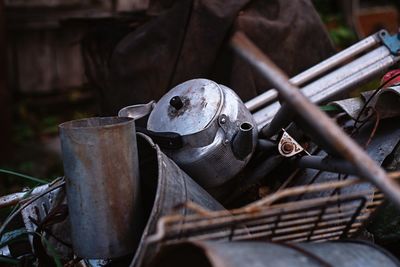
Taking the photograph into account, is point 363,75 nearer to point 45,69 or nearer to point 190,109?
point 190,109

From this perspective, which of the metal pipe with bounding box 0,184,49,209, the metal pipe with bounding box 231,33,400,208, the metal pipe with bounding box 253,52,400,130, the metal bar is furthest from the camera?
the metal pipe with bounding box 253,52,400,130

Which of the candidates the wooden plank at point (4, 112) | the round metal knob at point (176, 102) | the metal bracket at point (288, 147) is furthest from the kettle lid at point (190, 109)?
the wooden plank at point (4, 112)

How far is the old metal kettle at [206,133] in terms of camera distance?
211 cm

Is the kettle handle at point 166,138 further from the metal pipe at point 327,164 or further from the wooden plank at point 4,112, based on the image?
the wooden plank at point 4,112

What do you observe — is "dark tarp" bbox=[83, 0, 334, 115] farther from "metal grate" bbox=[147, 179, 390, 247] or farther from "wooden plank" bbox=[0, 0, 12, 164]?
"wooden plank" bbox=[0, 0, 12, 164]

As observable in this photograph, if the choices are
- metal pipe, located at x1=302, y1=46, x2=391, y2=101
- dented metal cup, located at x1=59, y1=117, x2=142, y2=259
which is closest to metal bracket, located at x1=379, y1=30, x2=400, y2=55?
metal pipe, located at x1=302, y1=46, x2=391, y2=101

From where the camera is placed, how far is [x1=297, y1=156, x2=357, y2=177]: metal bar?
66.1 inches

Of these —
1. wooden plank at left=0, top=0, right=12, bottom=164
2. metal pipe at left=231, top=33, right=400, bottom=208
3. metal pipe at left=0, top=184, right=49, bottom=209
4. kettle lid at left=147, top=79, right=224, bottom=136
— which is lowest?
wooden plank at left=0, top=0, right=12, bottom=164

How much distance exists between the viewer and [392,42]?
119 inches

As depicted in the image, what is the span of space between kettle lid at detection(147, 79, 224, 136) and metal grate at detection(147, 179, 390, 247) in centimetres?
49

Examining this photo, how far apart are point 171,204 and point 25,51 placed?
557 centimetres

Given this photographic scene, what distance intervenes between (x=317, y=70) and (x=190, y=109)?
3.50ft

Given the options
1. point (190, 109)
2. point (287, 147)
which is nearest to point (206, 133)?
point (190, 109)

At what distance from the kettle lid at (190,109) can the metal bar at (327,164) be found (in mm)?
347
